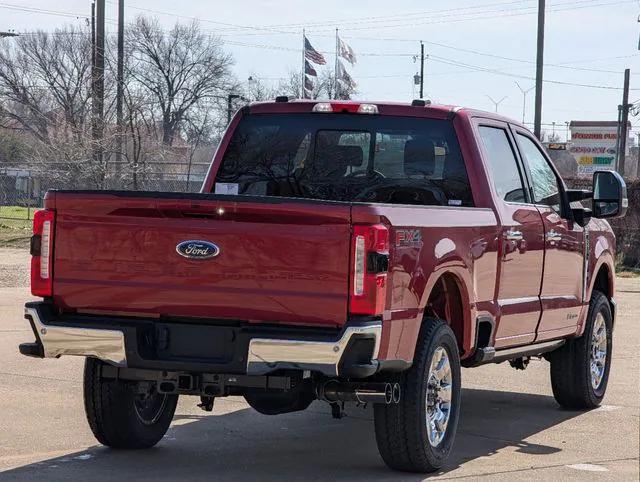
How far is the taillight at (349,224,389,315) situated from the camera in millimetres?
6227

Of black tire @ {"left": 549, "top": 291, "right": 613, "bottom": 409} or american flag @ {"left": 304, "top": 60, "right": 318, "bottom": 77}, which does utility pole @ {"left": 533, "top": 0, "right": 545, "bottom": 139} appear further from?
american flag @ {"left": 304, "top": 60, "right": 318, "bottom": 77}

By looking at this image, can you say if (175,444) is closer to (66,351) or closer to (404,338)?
(66,351)

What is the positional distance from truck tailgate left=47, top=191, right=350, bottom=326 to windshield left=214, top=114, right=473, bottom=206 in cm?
203

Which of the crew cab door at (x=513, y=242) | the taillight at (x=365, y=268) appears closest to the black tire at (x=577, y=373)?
the crew cab door at (x=513, y=242)

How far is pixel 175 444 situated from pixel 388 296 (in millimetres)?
2208

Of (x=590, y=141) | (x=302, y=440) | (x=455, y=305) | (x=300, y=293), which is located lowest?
(x=302, y=440)

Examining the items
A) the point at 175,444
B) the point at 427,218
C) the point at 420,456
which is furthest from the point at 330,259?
the point at 175,444

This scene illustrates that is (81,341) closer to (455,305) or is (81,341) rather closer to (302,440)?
(302,440)

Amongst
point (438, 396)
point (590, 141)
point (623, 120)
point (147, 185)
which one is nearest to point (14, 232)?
point (147, 185)

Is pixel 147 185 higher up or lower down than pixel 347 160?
lower down

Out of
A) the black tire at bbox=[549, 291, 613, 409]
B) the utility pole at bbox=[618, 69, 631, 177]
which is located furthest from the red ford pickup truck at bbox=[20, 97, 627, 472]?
the utility pole at bbox=[618, 69, 631, 177]

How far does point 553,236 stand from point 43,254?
3.73 m

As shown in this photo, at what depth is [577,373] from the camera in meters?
9.47

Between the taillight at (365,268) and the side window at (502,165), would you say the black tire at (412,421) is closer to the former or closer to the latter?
the taillight at (365,268)
